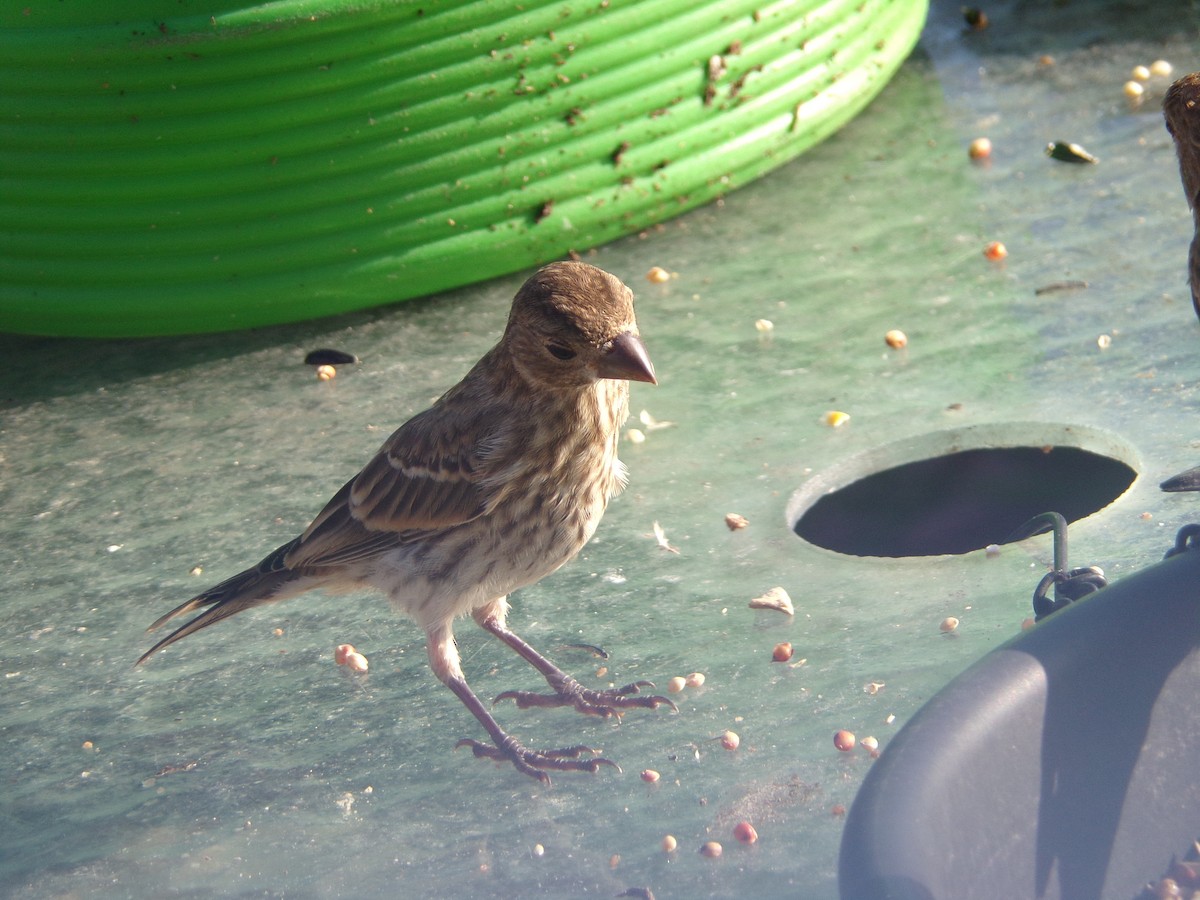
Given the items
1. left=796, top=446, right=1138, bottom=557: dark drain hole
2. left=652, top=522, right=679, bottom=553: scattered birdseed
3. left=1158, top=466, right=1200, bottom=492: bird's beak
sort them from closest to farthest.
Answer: left=1158, top=466, right=1200, bottom=492: bird's beak → left=652, top=522, right=679, bottom=553: scattered birdseed → left=796, top=446, right=1138, bottom=557: dark drain hole

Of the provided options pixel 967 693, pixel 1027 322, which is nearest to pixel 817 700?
pixel 967 693

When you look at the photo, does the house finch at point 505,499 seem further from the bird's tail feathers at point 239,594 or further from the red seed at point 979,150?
the red seed at point 979,150

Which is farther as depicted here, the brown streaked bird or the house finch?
the brown streaked bird

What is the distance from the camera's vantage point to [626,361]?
10.4ft

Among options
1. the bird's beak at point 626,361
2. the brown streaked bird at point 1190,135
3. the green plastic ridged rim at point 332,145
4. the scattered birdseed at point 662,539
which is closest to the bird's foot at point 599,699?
the scattered birdseed at point 662,539

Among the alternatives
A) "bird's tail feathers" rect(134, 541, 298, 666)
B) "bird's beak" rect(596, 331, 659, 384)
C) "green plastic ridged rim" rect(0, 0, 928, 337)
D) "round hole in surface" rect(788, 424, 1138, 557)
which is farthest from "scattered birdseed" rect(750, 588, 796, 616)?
"green plastic ridged rim" rect(0, 0, 928, 337)

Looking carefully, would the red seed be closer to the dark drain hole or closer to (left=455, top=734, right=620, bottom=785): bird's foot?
the dark drain hole

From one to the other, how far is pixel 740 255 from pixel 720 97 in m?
0.60

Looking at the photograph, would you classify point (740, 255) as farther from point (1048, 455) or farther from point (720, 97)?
point (1048, 455)

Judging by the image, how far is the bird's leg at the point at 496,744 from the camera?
3.19 m

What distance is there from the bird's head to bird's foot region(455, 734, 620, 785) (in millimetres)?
801

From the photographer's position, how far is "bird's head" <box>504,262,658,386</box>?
3.20 metres

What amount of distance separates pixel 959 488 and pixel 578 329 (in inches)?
70.0

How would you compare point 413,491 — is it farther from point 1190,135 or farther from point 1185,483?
point 1190,135
